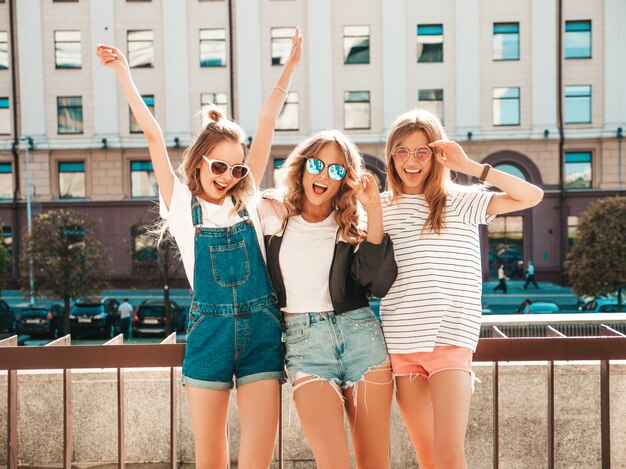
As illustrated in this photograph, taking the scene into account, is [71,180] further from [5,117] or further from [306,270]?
[306,270]

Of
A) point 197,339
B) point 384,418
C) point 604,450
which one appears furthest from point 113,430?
point 604,450

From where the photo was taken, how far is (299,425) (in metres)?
5.23

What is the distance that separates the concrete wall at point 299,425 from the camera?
5168 mm

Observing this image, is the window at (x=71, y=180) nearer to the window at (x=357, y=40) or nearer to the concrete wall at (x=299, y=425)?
the window at (x=357, y=40)

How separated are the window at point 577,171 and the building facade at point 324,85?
0.07 m

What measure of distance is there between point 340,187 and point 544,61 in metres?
31.9

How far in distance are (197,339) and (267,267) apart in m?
0.47

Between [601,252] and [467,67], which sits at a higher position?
[467,67]

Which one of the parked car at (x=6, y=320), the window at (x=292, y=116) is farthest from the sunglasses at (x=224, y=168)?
the window at (x=292, y=116)

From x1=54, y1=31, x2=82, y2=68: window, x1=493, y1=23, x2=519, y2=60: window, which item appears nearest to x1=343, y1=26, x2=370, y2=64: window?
x1=493, y1=23, x2=519, y2=60: window

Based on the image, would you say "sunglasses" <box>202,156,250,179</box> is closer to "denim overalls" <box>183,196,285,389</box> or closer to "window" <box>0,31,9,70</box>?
"denim overalls" <box>183,196,285,389</box>

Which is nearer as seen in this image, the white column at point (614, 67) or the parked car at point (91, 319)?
the parked car at point (91, 319)

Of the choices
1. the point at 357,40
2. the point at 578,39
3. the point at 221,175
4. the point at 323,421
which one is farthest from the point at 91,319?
the point at 578,39

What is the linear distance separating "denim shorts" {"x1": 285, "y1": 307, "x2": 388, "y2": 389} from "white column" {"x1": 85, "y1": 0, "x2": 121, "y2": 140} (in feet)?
102
